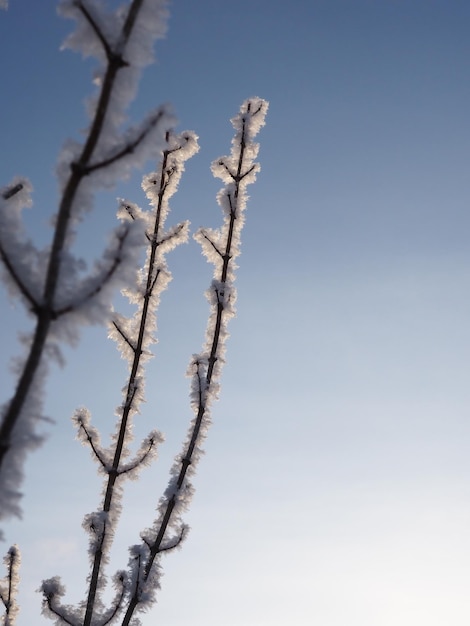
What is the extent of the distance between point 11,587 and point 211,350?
2116 mm

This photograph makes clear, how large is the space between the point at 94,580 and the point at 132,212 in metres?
2.43

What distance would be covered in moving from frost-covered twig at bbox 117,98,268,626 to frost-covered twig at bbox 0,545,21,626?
3.29 ft

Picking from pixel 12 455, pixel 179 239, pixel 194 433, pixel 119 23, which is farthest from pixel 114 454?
pixel 119 23

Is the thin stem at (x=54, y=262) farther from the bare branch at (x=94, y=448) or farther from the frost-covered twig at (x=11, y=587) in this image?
the frost-covered twig at (x=11, y=587)

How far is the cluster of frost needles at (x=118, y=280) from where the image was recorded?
4.46 ft

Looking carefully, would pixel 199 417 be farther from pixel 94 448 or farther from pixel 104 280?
pixel 104 280

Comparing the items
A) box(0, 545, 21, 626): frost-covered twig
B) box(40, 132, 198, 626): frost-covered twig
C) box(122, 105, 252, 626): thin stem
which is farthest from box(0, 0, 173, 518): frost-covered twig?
Answer: box(0, 545, 21, 626): frost-covered twig

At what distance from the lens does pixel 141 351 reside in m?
3.54

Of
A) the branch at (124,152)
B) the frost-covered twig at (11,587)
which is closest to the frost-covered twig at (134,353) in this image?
the frost-covered twig at (11,587)

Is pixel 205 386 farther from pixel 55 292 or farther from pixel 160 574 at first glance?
pixel 55 292

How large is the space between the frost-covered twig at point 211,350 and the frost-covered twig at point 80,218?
2.15 metres

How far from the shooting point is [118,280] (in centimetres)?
142

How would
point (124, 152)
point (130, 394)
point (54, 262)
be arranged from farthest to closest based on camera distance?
point (130, 394)
point (124, 152)
point (54, 262)

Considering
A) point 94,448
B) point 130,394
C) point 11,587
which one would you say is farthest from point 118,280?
point 11,587
